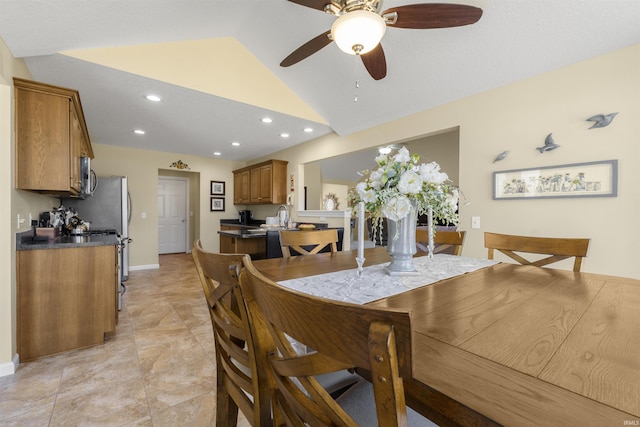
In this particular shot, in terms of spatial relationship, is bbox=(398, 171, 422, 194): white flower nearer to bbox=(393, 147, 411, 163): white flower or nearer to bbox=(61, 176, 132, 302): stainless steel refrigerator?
bbox=(393, 147, 411, 163): white flower

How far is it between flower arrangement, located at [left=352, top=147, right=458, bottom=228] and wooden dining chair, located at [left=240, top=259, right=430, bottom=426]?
0.76m

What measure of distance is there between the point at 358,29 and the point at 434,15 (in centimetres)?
45

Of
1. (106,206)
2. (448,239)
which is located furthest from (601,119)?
(106,206)

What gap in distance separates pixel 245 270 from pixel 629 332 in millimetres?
970

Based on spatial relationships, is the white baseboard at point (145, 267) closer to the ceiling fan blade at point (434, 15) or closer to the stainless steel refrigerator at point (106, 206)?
the stainless steel refrigerator at point (106, 206)

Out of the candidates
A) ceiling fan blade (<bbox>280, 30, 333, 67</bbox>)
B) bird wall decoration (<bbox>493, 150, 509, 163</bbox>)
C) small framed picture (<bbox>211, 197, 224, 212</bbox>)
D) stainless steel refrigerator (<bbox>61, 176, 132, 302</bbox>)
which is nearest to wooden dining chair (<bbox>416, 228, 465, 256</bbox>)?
bird wall decoration (<bbox>493, 150, 509, 163</bbox>)

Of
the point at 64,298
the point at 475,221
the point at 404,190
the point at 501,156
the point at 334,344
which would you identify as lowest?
the point at 64,298

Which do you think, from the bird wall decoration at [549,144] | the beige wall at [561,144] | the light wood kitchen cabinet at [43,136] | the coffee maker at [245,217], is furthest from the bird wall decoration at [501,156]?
the coffee maker at [245,217]

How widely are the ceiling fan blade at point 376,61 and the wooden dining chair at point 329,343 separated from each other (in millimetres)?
1752

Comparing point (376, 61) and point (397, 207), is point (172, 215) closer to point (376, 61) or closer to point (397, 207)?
point (376, 61)

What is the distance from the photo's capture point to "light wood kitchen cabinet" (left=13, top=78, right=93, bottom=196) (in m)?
2.00

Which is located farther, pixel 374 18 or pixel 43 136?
pixel 43 136

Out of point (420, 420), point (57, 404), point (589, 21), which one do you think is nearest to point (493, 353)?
point (420, 420)

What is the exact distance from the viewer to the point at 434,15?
151cm
